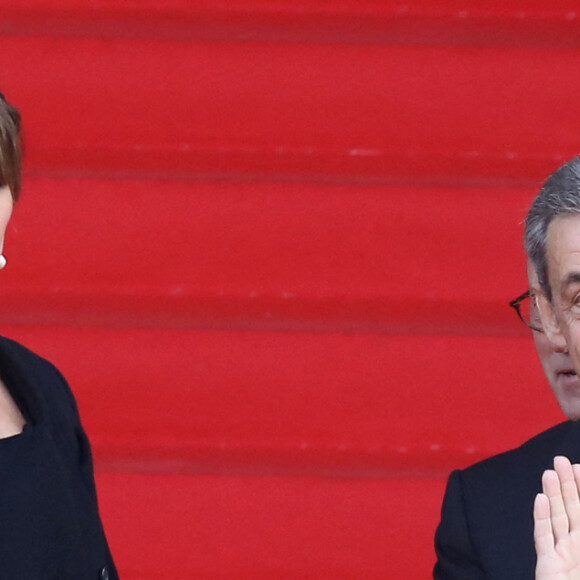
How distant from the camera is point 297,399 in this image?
2379mm

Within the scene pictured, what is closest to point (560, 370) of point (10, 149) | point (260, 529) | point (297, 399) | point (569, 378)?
point (569, 378)

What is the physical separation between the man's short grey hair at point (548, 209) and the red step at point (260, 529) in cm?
74

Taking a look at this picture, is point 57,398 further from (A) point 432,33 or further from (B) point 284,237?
(A) point 432,33

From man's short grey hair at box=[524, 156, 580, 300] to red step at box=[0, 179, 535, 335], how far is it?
59 cm

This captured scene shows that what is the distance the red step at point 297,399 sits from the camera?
7.76 ft

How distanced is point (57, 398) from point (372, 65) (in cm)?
100

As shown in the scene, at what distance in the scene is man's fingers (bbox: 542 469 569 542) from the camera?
1.53 meters

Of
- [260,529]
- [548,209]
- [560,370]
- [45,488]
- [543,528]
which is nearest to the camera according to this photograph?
[543,528]

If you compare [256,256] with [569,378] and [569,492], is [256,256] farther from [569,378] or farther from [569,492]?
[569,492]

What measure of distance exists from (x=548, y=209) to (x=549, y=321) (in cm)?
16

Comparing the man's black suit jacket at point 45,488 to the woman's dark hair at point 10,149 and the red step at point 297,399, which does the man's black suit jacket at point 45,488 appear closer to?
the woman's dark hair at point 10,149

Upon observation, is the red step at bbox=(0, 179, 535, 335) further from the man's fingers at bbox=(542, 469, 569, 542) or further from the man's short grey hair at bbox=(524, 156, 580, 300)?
the man's fingers at bbox=(542, 469, 569, 542)

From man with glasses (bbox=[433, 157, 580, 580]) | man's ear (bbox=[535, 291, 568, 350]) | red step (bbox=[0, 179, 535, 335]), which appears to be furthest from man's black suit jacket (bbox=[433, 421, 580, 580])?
red step (bbox=[0, 179, 535, 335])

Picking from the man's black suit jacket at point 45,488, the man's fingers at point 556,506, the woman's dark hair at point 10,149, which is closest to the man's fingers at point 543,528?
the man's fingers at point 556,506
